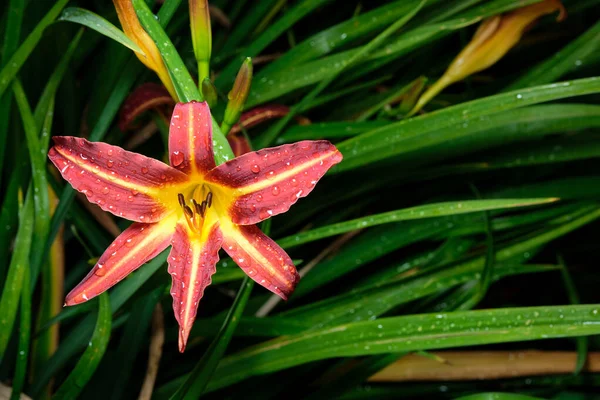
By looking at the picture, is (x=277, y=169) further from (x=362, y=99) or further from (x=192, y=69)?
(x=362, y=99)

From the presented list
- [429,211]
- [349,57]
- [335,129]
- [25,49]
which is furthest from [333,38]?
[25,49]

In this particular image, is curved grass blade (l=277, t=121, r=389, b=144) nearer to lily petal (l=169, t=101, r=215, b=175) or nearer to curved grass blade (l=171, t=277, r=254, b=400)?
curved grass blade (l=171, t=277, r=254, b=400)

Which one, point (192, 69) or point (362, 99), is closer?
point (192, 69)

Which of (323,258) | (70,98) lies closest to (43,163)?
(70,98)

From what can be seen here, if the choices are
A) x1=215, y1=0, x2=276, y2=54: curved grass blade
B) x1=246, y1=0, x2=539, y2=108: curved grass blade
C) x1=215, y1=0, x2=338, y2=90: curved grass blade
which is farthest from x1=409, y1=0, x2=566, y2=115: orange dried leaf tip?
x1=215, y1=0, x2=276, y2=54: curved grass blade


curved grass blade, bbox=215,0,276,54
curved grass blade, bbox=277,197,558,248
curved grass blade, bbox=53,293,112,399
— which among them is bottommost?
curved grass blade, bbox=53,293,112,399

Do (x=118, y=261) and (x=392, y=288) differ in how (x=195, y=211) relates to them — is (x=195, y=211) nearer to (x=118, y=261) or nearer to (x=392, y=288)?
(x=118, y=261)
